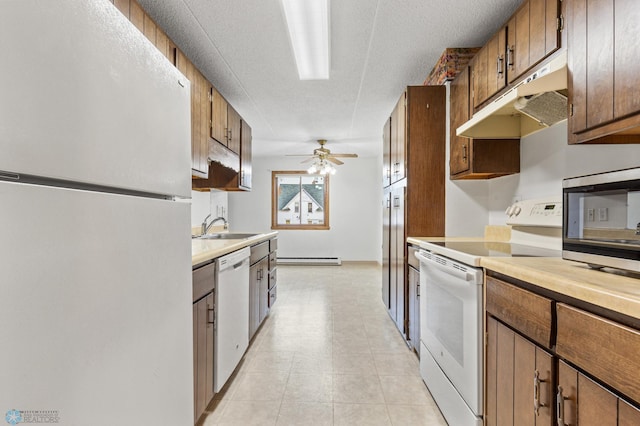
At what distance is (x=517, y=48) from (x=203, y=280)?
2132 millimetres

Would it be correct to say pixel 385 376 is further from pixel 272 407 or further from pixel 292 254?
pixel 292 254

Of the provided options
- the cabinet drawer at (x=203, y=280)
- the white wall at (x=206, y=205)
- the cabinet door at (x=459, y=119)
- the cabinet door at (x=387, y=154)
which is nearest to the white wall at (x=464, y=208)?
the cabinet door at (x=459, y=119)

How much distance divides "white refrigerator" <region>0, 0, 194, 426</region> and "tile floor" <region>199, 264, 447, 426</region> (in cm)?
112

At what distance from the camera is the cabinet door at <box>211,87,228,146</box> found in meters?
2.63

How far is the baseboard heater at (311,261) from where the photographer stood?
6.53 meters

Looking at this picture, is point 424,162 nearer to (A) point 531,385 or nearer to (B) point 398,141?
(B) point 398,141

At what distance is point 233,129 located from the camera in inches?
126

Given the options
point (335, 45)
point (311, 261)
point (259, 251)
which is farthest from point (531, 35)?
point (311, 261)

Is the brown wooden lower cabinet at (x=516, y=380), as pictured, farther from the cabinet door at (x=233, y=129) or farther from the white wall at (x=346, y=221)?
the white wall at (x=346, y=221)

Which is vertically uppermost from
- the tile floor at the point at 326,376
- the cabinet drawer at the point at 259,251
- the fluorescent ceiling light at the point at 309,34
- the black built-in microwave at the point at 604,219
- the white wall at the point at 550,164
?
the fluorescent ceiling light at the point at 309,34

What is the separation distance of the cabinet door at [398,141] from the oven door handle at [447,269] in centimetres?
Result: 91

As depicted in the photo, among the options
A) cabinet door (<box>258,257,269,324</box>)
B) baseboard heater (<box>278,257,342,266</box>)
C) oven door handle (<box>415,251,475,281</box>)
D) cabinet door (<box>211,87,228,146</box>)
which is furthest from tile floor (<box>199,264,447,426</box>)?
baseboard heater (<box>278,257,342,266</box>)

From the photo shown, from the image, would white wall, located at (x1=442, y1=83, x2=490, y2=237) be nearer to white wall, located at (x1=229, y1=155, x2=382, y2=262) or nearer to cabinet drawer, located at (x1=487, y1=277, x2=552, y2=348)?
cabinet drawer, located at (x1=487, y1=277, x2=552, y2=348)

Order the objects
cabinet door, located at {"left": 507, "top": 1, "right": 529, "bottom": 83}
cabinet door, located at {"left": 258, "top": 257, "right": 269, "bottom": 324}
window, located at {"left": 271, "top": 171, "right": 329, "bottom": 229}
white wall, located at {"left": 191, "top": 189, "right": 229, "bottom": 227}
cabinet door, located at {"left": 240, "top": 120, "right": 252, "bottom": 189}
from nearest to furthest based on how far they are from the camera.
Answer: cabinet door, located at {"left": 507, "top": 1, "right": 529, "bottom": 83} → cabinet door, located at {"left": 258, "top": 257, "right": 269, "bottom": 324} → white wall, located at {"left": 191, "top": 189, "right": 229, "bottom": 227} → cabinet door, located at {"left": 240, "top": 120, "right": 252, "bottom": 189} → window, located at {"left": 271, "top": 171, "right": 329, "bottom": 229}
